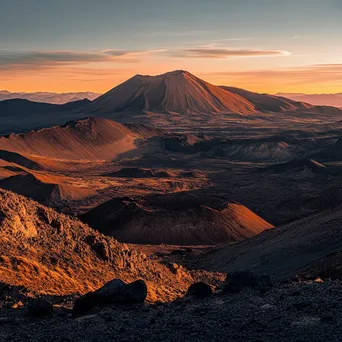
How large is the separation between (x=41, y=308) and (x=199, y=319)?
3.80 metres

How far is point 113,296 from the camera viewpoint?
13820 mm

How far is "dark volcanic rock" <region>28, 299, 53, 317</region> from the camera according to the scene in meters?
12.7

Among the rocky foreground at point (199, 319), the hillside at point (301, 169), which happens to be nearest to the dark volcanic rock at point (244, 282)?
the rocky foreground at point (199, 319)

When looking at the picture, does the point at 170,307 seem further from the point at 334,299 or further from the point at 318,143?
the point at 318,143

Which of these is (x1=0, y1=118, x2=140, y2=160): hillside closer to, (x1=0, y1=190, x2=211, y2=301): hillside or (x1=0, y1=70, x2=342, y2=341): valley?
(x1=0, y1=70, x2=342, y2=341): valley

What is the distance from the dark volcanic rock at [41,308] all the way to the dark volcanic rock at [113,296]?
637 millimetres

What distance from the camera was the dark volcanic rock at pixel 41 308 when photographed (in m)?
12.7

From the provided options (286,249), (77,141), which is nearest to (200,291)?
(286,249)

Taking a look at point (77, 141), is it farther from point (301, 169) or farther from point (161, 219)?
point (161, 219)

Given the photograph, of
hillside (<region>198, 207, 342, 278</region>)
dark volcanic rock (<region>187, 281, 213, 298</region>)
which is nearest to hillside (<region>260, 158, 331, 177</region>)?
hillside (<region>198, 207, 342, 278</region>)

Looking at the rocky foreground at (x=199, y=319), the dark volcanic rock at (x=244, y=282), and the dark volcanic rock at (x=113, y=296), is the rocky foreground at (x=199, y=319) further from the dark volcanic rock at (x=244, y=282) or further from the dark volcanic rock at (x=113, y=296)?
the dark volcanic rock at (x=244, y=282)

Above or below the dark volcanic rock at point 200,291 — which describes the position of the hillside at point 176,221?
below

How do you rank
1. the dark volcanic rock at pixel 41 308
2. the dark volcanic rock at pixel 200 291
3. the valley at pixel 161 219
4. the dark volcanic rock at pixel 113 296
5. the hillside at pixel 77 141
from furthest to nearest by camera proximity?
the hillside at pixel 77 141, the valley at pixel 161 219, the dark volcanic rock at pixel 200 291, the dark volcanic rock at pixel 113 296, the dark volcanic rock at pixel 41 308

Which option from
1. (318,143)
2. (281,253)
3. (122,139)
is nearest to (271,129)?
(318,143)
